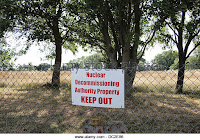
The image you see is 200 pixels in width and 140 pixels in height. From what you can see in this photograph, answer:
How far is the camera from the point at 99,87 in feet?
10.5

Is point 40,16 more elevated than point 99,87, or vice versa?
point 40,16

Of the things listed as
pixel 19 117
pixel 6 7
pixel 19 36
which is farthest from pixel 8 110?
pixel 19 36

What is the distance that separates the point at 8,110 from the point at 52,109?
1384mm

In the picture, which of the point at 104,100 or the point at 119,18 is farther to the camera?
the point at 119,18

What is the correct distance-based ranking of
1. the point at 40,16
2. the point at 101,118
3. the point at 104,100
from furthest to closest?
the point at 40,16
the point at 101,118
the point at 104,100

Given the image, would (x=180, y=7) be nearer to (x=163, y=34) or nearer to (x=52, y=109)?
(x=163, y=34)

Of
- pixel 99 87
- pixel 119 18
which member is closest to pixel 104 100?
pixel 99 87

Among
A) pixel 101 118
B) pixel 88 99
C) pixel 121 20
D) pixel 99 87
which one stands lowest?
pixel 101 118

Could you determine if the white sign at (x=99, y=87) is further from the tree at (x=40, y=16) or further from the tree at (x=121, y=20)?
the tree at (x=40, y=16)

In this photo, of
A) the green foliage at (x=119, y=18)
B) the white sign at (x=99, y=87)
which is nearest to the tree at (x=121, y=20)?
the green foliage at (x=119, y=18)

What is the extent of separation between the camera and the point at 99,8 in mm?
6508

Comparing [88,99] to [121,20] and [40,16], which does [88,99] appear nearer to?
[121,20]

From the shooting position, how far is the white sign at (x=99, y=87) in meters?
3.12

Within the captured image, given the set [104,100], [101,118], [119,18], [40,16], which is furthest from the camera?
[40,16]
